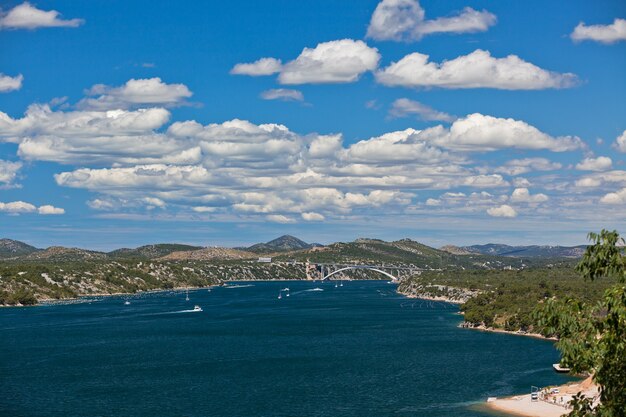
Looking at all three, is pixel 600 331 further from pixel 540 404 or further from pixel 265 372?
pixel 265 372

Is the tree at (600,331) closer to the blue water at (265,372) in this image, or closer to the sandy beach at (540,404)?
the sandy beach at (540,404)

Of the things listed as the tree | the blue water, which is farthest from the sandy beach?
the tree

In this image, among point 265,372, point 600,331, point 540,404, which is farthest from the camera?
point 265,372

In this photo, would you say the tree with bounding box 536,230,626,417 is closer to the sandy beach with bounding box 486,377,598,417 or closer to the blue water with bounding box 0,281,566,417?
the sandy beach with bounding box 486,377,598,417

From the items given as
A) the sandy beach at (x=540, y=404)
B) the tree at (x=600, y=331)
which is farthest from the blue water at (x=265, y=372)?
the tree at (x=600, y=331)

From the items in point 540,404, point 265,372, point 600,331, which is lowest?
point 265,372

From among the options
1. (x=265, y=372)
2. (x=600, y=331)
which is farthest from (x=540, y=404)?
(x=600, y=331)
